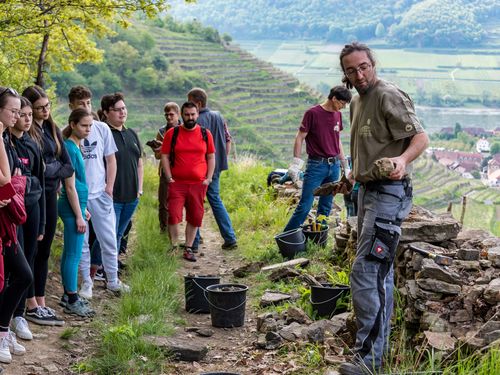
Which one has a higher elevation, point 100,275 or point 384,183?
point 384,183

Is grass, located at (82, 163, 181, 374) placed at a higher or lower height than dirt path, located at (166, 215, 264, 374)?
higher

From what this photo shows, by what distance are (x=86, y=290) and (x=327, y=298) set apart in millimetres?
2219

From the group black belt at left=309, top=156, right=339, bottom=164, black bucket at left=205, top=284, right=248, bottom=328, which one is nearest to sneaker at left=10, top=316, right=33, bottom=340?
black bucket at left=205, top=284, right=248, bottom=328

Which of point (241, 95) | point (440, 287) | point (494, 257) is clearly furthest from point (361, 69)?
point (241, 95)

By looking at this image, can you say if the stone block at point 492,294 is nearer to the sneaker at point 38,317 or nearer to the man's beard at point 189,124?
the sneaker at point 38,317

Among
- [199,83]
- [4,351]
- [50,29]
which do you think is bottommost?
[199,83]

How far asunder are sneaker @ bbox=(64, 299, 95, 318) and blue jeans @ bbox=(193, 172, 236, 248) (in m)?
2.92

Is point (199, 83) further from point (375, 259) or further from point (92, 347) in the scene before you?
point (375, 259)

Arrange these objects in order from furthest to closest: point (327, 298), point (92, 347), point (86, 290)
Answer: point (86, 290) → point (327, 298) → point (92, 347)

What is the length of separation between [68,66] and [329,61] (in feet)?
249

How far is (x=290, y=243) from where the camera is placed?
315 inches

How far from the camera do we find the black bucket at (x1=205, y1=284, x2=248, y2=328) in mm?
6125

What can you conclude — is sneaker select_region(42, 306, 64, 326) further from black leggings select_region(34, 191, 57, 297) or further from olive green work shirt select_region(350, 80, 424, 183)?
olive green work shirt select_region(350, 80, 424, 183)

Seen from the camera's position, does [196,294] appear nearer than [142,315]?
No
